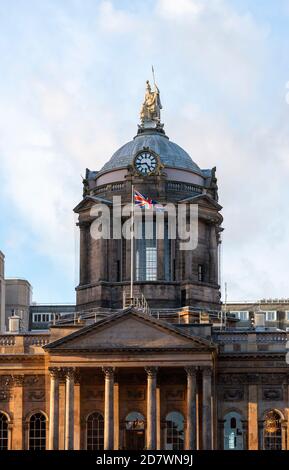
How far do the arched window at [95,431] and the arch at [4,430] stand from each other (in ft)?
18.9

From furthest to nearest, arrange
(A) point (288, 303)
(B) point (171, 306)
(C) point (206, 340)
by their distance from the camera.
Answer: (A) point (288, 303) < (B) point (171, 306) < (C) point (206, 340)

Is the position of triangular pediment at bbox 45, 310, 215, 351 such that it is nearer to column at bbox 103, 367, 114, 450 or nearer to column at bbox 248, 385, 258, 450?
column at bbox 103, 367, 114, 450

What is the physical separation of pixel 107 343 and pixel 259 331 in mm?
11412

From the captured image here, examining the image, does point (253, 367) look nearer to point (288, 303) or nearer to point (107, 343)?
point (107, 343)

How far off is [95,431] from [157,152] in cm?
2335

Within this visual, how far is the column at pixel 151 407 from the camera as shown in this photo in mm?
75562

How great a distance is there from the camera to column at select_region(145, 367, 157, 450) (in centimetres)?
7556

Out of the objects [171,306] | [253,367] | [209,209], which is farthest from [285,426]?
[209,209]

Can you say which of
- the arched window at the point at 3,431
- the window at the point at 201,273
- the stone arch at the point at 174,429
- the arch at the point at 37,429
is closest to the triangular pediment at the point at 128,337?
the stone arch at the point at 174,429

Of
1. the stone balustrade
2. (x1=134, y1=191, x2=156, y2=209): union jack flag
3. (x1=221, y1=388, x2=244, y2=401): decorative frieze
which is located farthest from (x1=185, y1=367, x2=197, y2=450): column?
(x1=134, y1=191, x2=156, y2=209): union jack flag

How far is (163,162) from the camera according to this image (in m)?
89.6

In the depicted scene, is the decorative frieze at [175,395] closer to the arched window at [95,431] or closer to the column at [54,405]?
the arched window at [95,431]

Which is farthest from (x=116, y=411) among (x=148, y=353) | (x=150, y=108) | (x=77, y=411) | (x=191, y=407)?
(x=150, y=108)

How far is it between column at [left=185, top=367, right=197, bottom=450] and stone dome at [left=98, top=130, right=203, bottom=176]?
64.5ft
